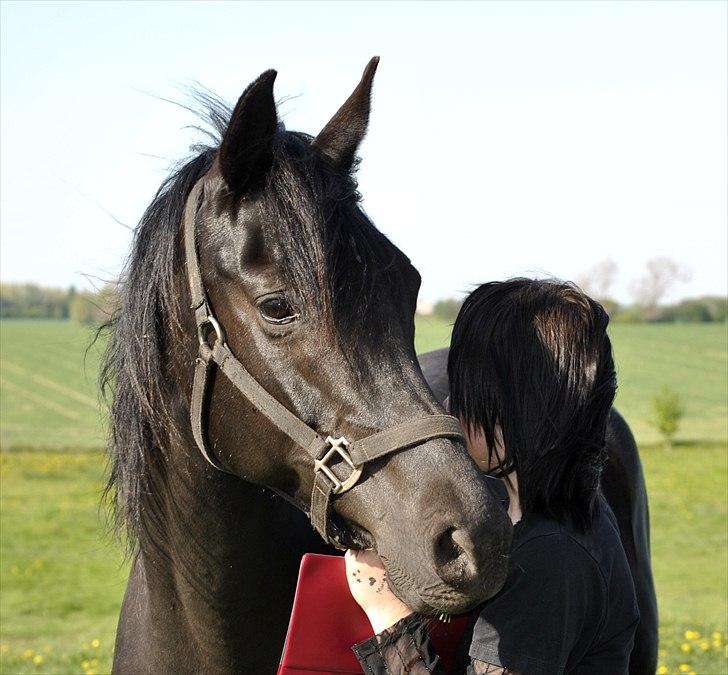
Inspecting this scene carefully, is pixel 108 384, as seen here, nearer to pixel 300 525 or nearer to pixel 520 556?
pixel 300 525

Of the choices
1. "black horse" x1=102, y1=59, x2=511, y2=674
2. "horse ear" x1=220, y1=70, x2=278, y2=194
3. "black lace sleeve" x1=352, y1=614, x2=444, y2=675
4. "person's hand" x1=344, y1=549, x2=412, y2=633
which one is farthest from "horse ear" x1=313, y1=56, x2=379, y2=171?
"black lace sleeve" x1=352, y1=614, x2=444, y2=675

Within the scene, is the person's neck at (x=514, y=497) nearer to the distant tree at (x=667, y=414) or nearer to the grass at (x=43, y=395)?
the grass at (x=43, y=395)

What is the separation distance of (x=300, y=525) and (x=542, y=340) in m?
1.08

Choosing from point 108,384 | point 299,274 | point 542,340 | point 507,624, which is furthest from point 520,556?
point 108,384

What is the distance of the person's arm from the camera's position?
192 centimetres

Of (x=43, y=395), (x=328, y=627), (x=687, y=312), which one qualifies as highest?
(x=328, y=627)

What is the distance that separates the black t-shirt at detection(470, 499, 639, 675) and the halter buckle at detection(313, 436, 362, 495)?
1.26 ft

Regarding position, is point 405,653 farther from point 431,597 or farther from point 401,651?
point 431,597

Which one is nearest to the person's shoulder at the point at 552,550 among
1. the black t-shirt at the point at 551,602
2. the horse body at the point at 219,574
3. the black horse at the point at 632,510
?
the black t-shirt at the point at 551,602

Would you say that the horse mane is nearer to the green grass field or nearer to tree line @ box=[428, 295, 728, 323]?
the green grass field

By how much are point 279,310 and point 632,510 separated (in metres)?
2.93

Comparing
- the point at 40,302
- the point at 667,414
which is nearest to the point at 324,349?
the point at 667,414

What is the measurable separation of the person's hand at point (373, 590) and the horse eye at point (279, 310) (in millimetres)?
590

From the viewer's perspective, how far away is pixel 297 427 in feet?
6.90
